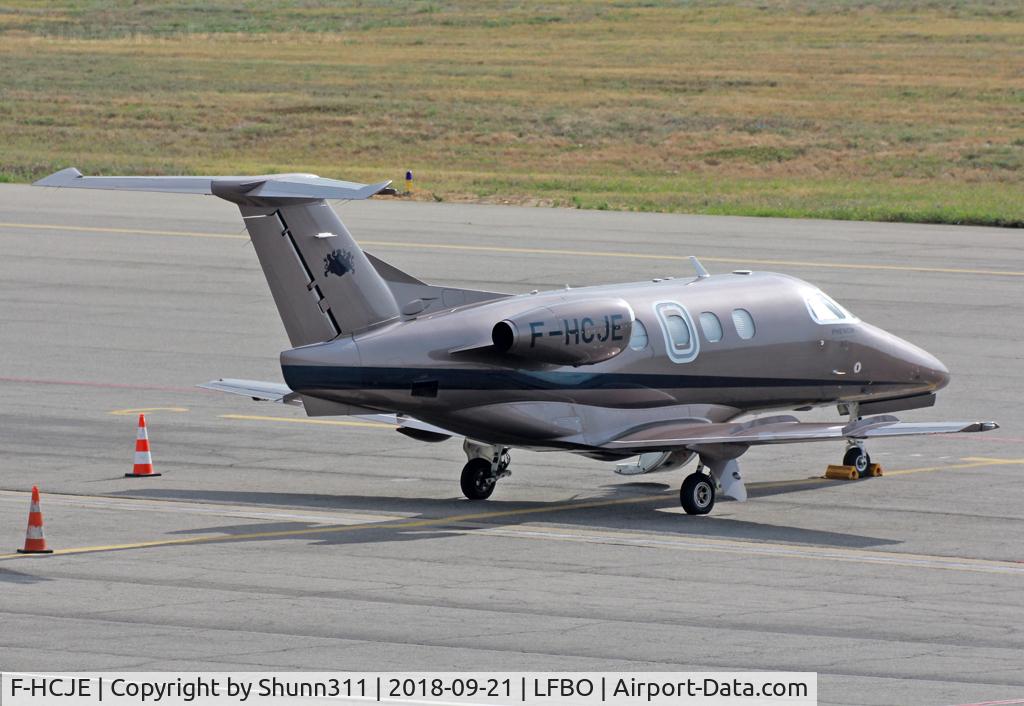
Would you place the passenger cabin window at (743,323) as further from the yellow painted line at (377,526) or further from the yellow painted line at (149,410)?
the yellow painted line at (149,410)

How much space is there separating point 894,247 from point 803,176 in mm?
23750

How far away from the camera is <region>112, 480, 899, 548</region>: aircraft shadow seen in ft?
76.2

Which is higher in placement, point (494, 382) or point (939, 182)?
point (939, 182)

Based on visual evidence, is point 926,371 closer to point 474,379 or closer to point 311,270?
point 474,379

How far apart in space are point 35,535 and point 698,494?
27.8 ft

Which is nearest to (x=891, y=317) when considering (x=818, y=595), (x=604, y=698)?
(x=818, y=595)

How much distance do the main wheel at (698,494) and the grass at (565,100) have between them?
41097 millimetres

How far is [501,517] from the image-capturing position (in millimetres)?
24594

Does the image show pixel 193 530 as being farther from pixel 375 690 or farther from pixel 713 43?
pixel 713 43

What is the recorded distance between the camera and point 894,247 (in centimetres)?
5634

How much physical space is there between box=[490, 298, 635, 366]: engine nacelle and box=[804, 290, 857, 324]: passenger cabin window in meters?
3.66

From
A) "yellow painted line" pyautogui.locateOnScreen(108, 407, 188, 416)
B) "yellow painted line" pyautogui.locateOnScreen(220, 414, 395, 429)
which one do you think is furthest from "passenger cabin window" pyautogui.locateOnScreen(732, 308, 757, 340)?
"yellow painted line" pyautogui.locateOnScreen(108, 407, 188, 416)

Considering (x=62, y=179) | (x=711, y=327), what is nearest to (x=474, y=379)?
(x=711, y=327)
